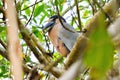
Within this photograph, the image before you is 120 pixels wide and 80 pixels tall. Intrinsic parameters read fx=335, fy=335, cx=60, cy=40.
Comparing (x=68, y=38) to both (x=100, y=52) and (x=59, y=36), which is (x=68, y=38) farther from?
(x=100, y=52)

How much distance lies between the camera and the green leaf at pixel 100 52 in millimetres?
208

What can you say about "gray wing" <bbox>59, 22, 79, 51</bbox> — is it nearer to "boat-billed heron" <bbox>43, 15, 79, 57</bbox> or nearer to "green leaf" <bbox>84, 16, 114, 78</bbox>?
"boat-billed heron" <bbox>43, 15, 79, 57</bbox>

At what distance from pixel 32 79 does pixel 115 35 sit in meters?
0.78

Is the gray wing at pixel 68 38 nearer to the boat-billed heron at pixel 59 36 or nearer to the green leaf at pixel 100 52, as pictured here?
the boat-billed heron at pixel 59 36

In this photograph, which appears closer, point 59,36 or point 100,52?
point 100,52

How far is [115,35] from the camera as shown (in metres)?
0.24

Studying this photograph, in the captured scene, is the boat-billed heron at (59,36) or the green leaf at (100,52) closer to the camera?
A: the green leaf at (100,52)

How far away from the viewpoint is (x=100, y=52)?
21 cm

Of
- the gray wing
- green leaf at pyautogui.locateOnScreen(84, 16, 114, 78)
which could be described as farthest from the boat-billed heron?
green leaf at pyautogui.locateOnScreen(84, 16, 114, 78)

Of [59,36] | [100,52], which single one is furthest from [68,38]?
[100,52]

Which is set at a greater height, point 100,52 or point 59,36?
point 100,52

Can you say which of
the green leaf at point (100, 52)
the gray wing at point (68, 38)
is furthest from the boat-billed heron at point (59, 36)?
the green leaf at point (100, 52)

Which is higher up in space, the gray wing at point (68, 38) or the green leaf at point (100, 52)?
the green leaf at point (100, 52)

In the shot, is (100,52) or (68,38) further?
(68,38)
